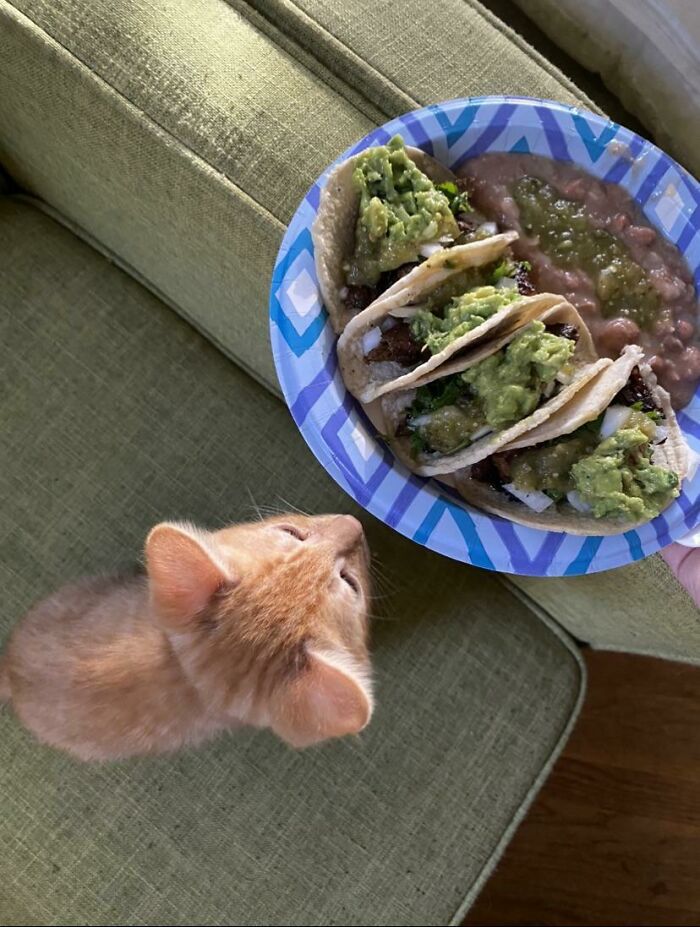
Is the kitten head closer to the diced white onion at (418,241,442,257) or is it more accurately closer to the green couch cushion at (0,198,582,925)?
the green couch cushion at (0,198,582,925)

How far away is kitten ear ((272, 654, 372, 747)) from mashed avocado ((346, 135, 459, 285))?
53 centimetres

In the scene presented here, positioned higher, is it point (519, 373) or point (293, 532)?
point (519, 373)

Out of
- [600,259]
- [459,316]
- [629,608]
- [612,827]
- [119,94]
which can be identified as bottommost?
[612,827]

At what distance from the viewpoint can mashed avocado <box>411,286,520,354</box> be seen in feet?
2.96

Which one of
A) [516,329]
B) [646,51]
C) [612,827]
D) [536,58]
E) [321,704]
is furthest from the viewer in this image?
[612,827]

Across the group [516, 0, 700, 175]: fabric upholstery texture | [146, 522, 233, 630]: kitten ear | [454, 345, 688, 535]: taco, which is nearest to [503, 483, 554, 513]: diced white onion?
[454, 345, 688, 535]: taco

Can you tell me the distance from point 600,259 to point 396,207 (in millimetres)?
285

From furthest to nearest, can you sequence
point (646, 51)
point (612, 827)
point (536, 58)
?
point (612, 827), point (646, 51), point (536, 58)

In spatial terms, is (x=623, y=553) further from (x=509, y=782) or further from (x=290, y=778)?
(x=290, y=778)

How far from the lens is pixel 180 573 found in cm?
101

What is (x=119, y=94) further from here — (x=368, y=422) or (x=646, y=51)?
(x=646, y=51)

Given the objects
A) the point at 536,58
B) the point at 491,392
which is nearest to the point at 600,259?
the point at 491,392

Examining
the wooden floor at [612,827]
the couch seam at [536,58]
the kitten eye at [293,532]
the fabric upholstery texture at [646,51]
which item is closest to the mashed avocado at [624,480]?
the kitten eye at [293,532]

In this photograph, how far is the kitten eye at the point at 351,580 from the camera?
117cm
